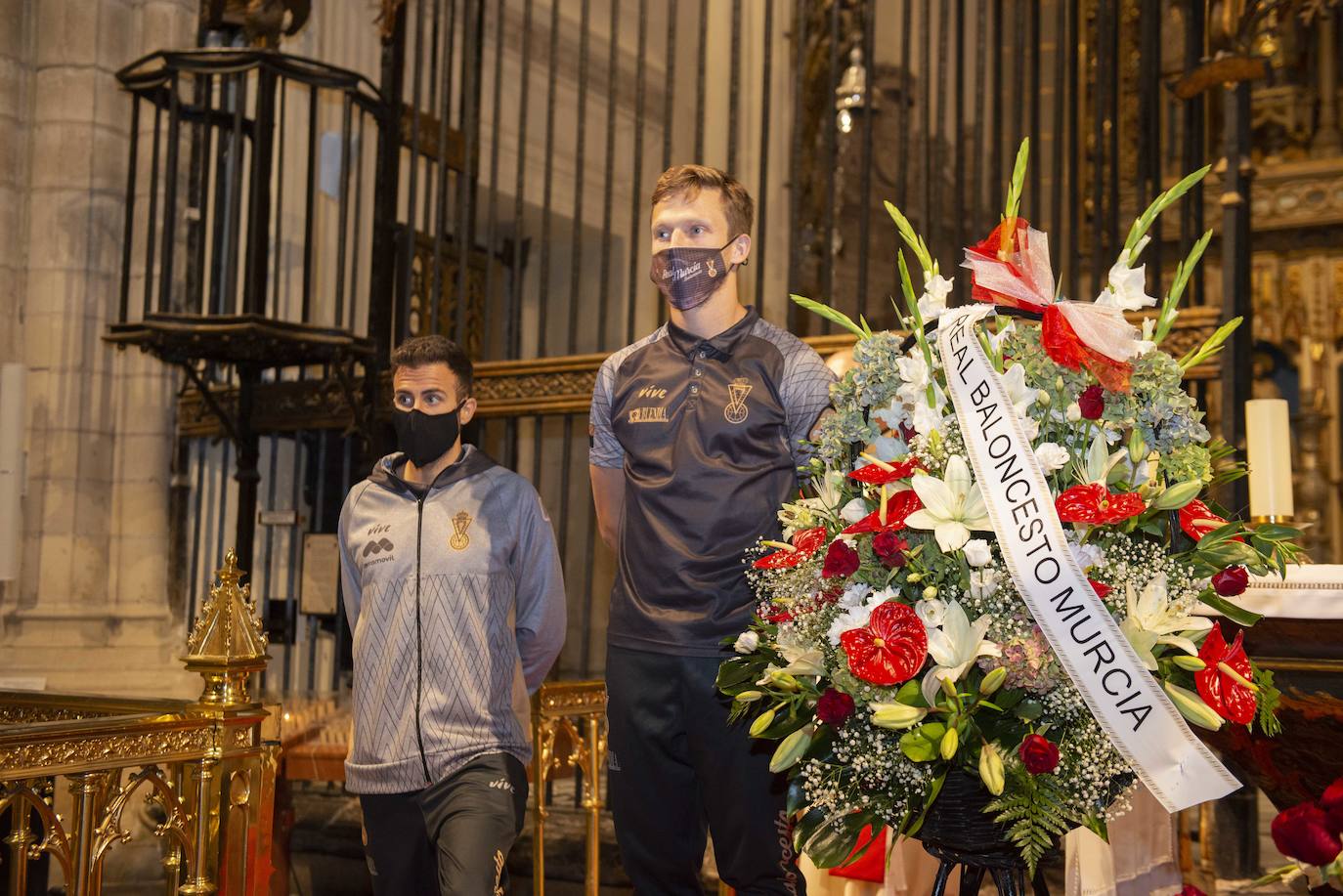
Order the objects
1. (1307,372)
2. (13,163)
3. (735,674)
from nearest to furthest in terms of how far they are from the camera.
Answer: (735,674)
(13,163)
(1307,372)

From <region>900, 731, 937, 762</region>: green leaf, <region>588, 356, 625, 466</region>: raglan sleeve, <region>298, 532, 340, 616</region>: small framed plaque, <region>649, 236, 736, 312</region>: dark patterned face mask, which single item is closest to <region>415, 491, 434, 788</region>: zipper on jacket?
<region>588, 356, 625, 466</region>: raglan sleeve

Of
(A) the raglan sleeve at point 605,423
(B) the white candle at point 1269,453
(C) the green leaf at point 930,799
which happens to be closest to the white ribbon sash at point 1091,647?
(C) the green leaf at point 930,799

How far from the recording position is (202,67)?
17.7ft

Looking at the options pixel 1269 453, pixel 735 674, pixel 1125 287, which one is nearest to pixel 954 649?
pixel 735 674

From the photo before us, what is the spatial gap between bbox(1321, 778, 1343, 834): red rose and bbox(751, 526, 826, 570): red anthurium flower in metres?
0.78

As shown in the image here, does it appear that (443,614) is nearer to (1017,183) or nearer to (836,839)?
(836,839)

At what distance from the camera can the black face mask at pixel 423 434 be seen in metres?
3.22

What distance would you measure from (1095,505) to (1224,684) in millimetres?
327

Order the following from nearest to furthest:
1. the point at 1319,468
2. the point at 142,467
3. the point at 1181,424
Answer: the point at 1181,424 < the point at 142,467 < the point at 1319,468

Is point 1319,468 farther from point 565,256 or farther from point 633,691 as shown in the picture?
point 633,691

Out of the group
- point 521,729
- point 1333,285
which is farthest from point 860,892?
point 1333,285

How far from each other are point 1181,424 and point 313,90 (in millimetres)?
4477

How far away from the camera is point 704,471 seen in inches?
101

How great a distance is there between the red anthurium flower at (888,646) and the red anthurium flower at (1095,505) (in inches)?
10.5
